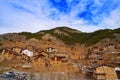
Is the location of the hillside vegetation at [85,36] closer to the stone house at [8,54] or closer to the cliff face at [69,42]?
the cliff face at [69,42]

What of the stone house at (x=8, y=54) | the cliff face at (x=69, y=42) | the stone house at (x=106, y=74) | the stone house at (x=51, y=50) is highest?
the cliff face at (x=69, y=42)

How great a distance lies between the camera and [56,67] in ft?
116

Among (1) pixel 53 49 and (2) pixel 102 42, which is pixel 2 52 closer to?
(1) pixel 53 49

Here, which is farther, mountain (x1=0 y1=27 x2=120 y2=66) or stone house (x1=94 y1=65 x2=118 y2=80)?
mountain (x1=0 y1=27 x2=120 y2=66)

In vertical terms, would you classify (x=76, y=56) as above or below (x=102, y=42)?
below

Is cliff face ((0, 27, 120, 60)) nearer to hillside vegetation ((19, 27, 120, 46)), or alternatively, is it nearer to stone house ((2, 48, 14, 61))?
hillside vegetation ((19, 27, 120, 46))

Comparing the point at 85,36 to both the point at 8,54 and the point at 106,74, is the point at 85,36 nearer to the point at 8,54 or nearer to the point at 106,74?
the point at 8,54

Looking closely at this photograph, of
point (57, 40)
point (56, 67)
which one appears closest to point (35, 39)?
point (57, 40)

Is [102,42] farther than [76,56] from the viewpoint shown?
Yes

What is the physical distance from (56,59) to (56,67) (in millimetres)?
3645

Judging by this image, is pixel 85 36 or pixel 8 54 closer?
pixel 8 54

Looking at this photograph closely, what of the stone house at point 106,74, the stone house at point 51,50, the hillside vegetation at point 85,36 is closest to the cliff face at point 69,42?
the hillside vegetation at point 85,36

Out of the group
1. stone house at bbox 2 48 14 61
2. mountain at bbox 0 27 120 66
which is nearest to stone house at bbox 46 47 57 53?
mountain at bbox 0 27 120 66

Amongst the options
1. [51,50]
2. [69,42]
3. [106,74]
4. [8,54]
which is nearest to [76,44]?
[69,42]
